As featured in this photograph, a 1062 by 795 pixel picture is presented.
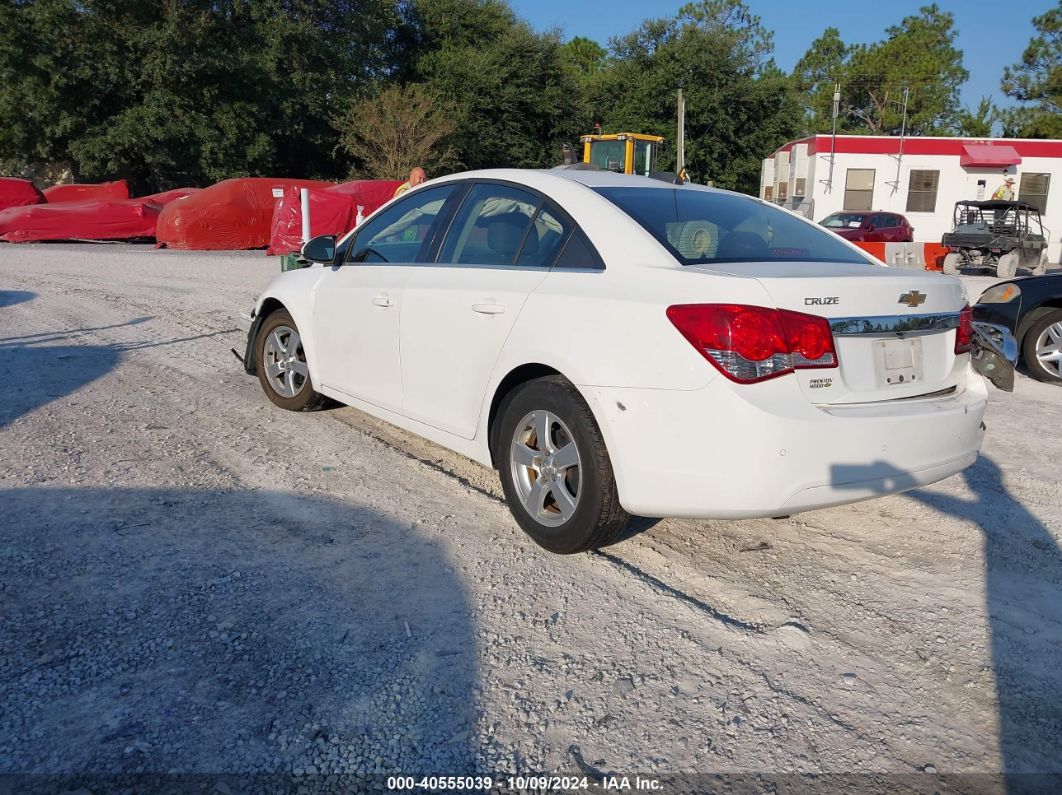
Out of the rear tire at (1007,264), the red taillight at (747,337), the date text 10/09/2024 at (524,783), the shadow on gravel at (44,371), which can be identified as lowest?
the date text 10/09/2024 at (524,783)

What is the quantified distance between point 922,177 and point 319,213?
85.8 feet

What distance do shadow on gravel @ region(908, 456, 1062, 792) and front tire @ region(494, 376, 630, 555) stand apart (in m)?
1.47

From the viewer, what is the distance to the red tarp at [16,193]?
2619 centimetres

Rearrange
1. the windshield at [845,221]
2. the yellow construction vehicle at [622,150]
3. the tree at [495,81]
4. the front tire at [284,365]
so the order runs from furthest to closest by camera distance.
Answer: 1. the tree at [495,81]
2. the yellow construction vehicle at [622,150]
3. the windshield at [845,221]
4. the front tire at [284,365]

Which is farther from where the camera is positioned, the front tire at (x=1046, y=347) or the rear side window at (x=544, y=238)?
the front tire at (x=1046, y=347)

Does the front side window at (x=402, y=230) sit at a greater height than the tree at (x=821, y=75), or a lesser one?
lesser

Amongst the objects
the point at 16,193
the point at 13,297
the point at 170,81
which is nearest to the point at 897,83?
the point at 170,81

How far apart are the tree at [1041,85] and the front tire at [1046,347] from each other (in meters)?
51.5

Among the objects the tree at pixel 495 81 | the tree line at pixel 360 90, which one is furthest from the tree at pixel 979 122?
the tree at pixel 495 81

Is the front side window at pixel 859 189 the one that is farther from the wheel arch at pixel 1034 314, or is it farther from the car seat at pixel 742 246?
the car seat at pixel 742 246

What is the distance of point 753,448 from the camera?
300 centimetres

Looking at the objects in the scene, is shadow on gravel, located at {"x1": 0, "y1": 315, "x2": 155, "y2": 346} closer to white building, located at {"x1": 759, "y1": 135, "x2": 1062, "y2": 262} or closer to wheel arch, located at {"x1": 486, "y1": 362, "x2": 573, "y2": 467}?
wheel arch, located at {"x1": 486, "y1": 362, "x2": 573, "y2": 467}

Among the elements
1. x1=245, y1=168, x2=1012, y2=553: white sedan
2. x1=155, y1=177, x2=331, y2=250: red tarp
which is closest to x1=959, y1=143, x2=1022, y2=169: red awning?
x1=155, y1=177, x2=331, y2=250: red tarp

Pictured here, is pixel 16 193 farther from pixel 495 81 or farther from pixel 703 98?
pixel 703 98
